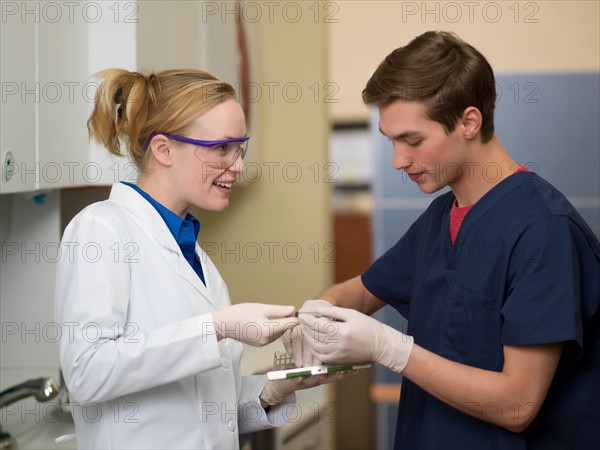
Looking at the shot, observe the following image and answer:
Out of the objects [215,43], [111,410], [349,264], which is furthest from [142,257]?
[349,264]

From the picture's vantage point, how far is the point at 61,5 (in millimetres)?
1918

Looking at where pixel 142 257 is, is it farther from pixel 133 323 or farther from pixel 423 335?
pixel 423 335

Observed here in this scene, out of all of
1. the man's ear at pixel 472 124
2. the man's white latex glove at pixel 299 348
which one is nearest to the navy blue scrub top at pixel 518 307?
the man's ear at pixel 472 124

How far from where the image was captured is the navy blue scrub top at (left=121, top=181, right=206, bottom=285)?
1.43 m

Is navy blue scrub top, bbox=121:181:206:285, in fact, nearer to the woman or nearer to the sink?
the woman

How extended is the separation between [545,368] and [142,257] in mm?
717

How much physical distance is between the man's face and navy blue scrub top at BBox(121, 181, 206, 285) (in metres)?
0.42

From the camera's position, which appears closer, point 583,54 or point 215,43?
point 215,43

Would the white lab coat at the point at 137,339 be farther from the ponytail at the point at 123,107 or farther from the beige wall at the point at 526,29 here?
the beige wall at the point at 526,29

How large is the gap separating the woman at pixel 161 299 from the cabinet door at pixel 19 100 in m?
0.29

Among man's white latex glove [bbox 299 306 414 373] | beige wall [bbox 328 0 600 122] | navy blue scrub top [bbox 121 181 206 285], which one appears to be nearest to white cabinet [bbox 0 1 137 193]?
navy blue scrub top [bbox 121 181 206 285]

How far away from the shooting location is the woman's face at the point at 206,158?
1.42 meters

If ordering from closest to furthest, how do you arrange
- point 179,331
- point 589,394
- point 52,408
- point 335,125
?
1. point 179,331
2. point 589,394
3. point 52,408
4. point 335,125

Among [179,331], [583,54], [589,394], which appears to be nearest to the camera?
[179,331]
